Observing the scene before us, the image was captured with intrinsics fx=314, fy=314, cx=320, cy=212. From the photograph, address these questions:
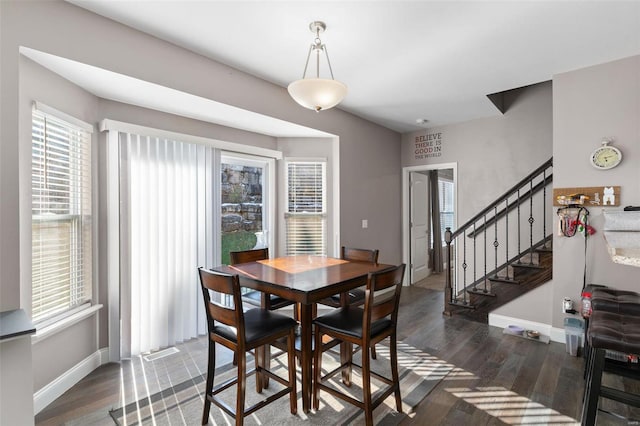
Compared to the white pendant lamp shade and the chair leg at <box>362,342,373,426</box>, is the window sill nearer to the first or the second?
the chair leg at <box>362,342,373,426</box>

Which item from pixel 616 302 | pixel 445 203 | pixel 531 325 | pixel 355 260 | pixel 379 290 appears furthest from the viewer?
pixel 445 203

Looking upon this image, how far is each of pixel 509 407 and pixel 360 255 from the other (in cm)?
152

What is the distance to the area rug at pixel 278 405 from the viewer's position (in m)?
2.00

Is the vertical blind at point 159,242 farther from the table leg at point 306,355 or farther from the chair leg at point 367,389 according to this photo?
the chair leg at point 367,389

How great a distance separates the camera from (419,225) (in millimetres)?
5645

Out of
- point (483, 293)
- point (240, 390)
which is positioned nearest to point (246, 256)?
point (240, 390)

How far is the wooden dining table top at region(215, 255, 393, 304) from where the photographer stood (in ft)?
6.07

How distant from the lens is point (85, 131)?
2.55m

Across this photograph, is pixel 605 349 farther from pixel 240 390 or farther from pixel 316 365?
pixel 240 390

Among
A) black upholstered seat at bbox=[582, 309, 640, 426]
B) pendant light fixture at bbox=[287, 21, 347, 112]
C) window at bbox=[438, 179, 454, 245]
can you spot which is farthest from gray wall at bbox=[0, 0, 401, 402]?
window at bbox=[438, 179, 454, 245]

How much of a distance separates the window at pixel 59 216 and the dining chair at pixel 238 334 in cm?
126

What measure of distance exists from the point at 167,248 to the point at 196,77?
1604 millimetres

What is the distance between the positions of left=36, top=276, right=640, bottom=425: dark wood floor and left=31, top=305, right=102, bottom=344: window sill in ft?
1.58

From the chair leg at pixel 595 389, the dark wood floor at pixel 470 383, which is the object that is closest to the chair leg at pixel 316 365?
the dark wood floor at pixel 470 383
